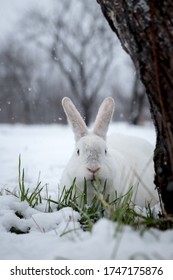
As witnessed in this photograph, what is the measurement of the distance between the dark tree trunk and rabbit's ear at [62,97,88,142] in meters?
1.40

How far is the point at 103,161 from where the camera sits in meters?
3.18

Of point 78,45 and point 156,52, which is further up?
point 78,45

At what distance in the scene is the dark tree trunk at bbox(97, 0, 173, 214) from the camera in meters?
1.95

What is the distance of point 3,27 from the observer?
25109 millimetres

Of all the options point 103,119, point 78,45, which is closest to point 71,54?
point 78,45

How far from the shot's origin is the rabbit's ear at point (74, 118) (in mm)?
3518

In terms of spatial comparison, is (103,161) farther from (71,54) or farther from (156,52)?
(71,54)

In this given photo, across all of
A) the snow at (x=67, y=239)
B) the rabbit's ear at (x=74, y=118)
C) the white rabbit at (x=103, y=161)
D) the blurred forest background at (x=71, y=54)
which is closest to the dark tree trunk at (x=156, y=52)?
the white rabbit at (x=103, y=161)

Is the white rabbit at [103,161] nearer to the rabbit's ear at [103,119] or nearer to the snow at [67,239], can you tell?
the rabbit's ear at [103,119]

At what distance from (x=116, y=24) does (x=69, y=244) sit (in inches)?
53.7

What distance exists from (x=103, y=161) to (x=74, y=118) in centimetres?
63

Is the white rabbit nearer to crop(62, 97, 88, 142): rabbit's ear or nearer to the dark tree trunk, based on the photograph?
crop(62, 97, 88, 142): rabbit's ear
